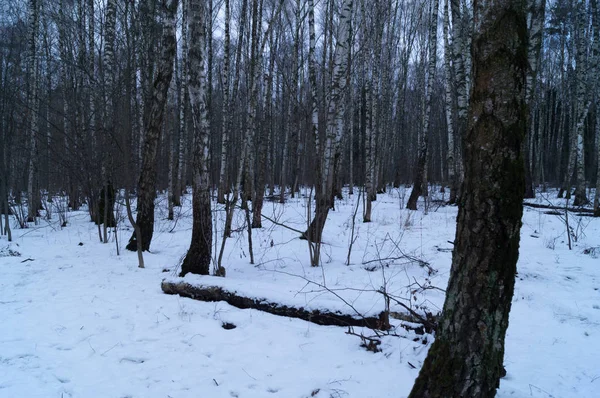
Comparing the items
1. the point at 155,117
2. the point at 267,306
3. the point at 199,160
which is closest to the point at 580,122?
the point at 199,160

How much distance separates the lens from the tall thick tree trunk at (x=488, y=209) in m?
1.78

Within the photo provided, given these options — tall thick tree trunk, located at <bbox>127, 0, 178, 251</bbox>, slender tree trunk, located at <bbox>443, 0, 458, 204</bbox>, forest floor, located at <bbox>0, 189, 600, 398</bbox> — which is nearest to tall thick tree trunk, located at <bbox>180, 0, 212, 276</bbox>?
forest floor, located at <bbox>0, 189, 600, 398</bbox>

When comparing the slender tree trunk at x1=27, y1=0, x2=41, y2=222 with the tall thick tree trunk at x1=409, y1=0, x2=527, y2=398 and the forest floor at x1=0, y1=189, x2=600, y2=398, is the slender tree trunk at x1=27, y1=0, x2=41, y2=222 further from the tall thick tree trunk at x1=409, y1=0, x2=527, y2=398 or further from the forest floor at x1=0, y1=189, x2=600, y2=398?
the tall thick tree trunk at x1=409, y1=0, x2=527, y2=398

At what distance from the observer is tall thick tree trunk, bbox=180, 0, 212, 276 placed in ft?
16.7

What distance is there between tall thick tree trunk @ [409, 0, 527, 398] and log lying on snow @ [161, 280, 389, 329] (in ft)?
5.29

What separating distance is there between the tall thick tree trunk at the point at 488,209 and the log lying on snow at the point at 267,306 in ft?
5.29

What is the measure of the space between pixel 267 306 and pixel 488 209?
113 inches

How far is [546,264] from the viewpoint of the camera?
596cm

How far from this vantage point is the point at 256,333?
3576 mm

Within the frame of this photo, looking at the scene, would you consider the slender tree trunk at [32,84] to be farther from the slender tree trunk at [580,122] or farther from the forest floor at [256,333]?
the slender tree trunk at [580,122]

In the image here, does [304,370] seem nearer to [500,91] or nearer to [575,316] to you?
[500,91]

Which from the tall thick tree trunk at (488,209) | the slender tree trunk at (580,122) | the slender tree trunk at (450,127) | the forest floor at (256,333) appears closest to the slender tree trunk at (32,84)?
the forest floor at (256,333)

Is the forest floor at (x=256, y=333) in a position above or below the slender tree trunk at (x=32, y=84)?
below

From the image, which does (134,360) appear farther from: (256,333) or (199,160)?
(199,160)
